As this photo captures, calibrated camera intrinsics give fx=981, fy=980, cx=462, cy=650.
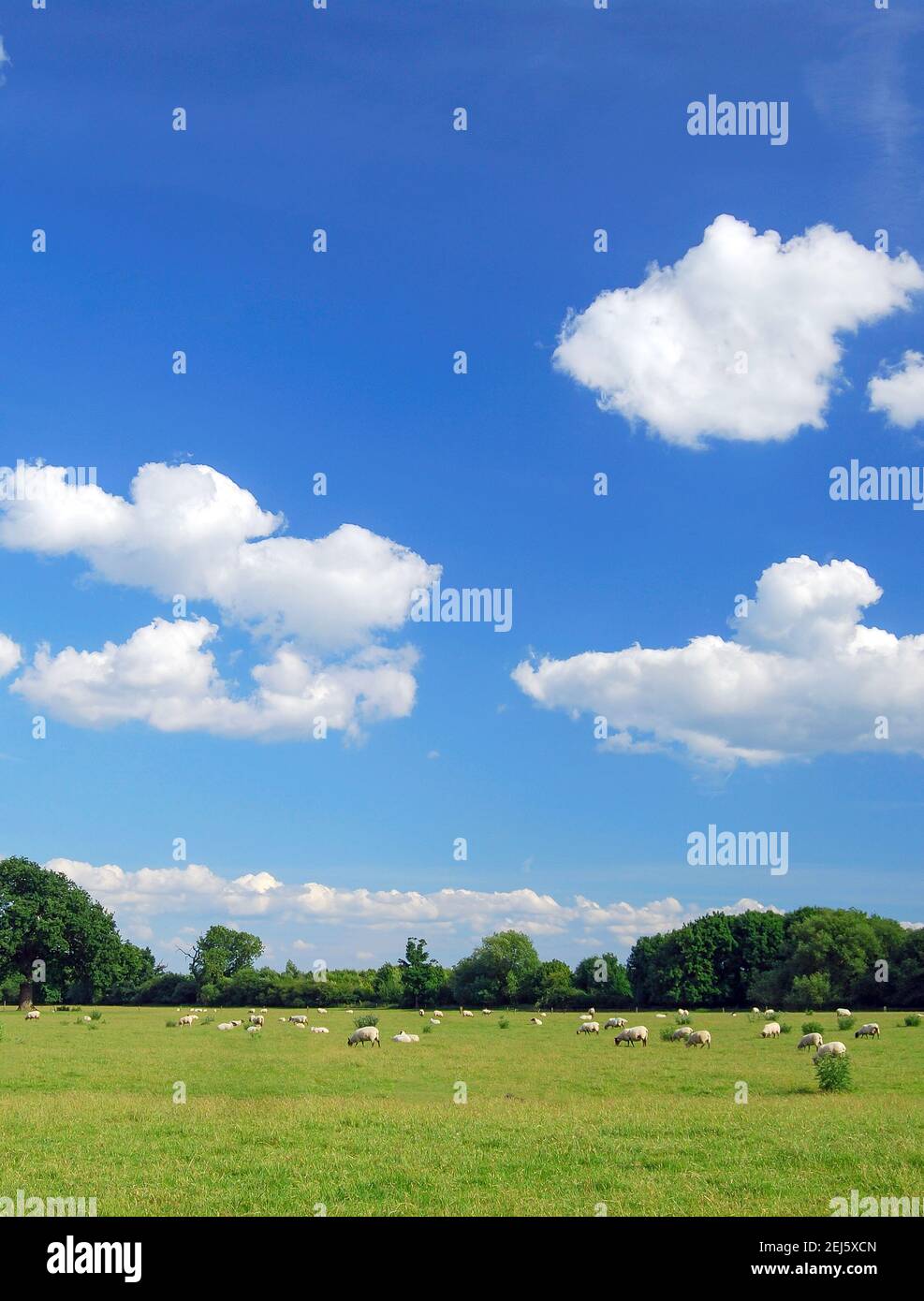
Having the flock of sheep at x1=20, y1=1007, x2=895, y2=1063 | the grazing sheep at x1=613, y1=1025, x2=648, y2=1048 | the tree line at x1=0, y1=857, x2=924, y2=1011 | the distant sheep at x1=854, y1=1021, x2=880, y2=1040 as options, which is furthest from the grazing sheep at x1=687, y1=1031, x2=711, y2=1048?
the tree line at x1=0, y1=857, x2=924, y2=1011

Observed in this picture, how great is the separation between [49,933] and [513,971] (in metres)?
50.0

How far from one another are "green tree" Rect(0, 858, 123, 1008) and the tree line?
0.13 metres

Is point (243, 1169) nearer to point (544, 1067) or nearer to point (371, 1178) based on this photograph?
point (371, 1178)

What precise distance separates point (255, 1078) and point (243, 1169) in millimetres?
16207

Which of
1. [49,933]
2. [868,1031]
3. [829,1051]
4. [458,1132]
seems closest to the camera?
[458,1132]

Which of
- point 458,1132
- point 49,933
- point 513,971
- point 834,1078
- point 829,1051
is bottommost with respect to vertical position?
point 513,971

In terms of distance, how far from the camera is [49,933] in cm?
9188

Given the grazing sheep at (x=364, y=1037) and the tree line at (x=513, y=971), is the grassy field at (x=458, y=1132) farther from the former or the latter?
the tree line at (x=513, y=971)

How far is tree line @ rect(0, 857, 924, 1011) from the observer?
87250 millimetres

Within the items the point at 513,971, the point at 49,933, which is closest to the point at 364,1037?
the point at 49,933

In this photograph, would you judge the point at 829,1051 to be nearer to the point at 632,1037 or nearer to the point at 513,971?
the point at 632,1037

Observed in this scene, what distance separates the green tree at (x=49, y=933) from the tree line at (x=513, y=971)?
127 millimetres

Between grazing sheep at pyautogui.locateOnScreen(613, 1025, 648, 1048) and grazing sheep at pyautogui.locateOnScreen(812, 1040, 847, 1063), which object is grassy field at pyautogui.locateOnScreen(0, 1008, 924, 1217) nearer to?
grazing sheep at pyautogui.locateOnScreen(812, 1040, 847, 1063)

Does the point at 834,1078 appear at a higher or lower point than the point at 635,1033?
higher
